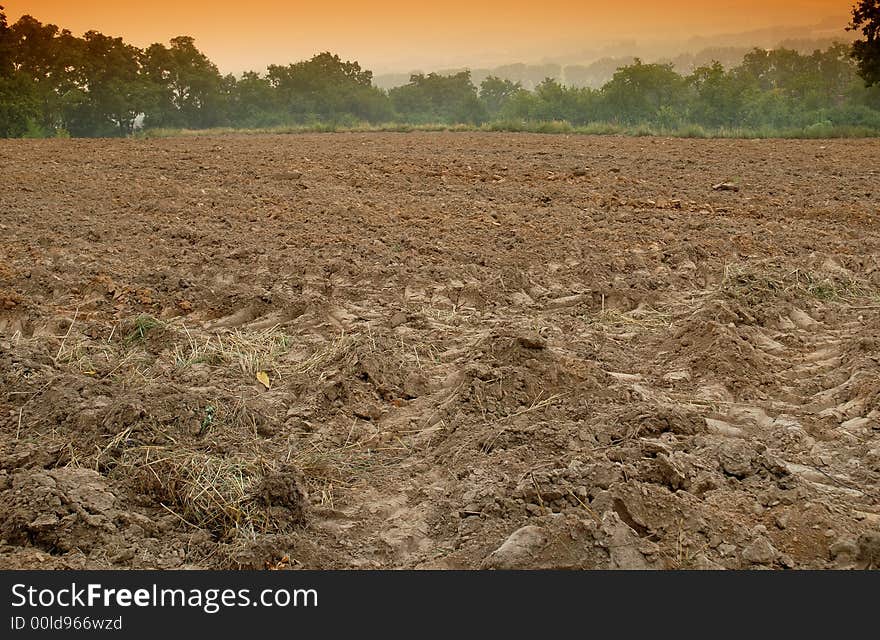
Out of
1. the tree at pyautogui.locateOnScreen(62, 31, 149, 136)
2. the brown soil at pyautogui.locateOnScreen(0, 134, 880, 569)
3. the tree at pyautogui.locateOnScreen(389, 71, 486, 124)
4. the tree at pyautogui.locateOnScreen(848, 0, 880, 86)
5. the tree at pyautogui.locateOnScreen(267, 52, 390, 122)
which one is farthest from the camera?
the tree at pyautogui.locateOnScreen(389, 71, 486, 124)

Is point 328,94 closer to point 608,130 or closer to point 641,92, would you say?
point 641,92

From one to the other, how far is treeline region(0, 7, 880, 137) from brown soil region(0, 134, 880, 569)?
92.3 feet

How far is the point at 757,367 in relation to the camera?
5414mm

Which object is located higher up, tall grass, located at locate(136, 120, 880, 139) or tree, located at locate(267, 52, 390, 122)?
tree, located at locate(267, 52, 390, 122)

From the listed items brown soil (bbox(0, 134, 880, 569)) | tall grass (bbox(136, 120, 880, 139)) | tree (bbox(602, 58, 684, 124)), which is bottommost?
brown soil (bbox(0, 134, 880, 569))

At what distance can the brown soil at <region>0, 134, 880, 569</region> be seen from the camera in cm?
356

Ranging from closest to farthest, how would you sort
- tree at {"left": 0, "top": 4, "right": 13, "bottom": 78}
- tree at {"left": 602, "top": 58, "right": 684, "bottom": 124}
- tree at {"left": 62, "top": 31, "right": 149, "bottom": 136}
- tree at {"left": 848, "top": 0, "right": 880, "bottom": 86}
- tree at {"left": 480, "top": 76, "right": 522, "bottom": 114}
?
tree at {"left": 848, "top": 0, "right": 880, "bottom": 86} → tree at {"left": 0, "top": 4, "right": 13, "bottom": 78} → tree at {"left": 62, "top": 31, "right": 149, "bottom": 136} → tree at {"left": 602, "top": 58, "right": 684, "bottom": 124} → tree at {"left": 480, "top": 76, "right": 522, "bottom": 114}

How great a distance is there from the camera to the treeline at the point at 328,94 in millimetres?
41125

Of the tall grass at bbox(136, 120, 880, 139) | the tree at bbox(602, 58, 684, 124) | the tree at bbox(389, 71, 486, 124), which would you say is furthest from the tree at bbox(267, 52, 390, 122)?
the tall grass at bbox(136, 120, 880, 139)

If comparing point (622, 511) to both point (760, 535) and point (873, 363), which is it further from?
point (873, 363)

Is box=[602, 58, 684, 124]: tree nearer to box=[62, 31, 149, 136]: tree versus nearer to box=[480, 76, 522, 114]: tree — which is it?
box=[480, 76, 522, 114]: tree

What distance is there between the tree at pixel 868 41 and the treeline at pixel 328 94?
6.50 meters

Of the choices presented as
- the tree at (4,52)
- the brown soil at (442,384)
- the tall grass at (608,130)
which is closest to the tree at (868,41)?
the tall grass at (608,130)

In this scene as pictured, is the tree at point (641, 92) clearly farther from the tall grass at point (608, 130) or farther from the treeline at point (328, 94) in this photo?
the tall grass at point (608, 130)
